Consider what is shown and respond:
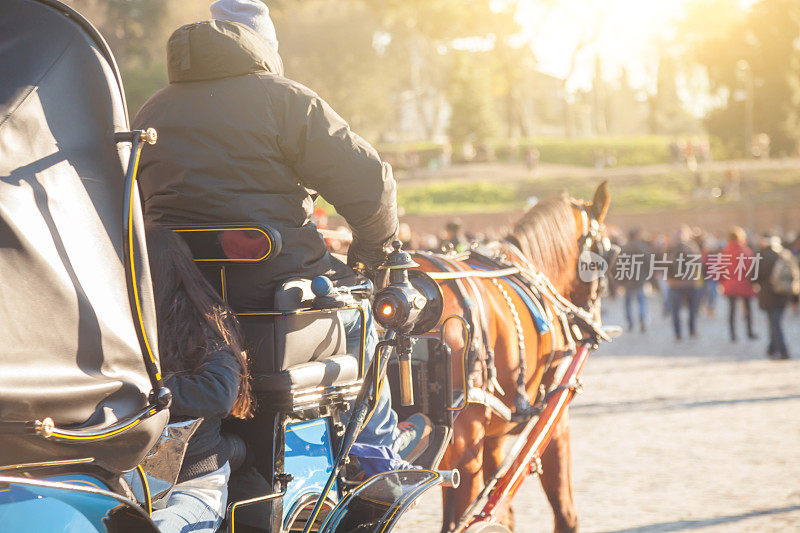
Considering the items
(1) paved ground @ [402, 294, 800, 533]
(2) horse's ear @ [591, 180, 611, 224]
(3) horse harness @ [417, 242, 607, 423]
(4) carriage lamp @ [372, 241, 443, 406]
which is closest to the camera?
(4) carriage lamp @ [372, 241, 443, 406]

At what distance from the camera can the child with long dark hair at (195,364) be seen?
2.50 m

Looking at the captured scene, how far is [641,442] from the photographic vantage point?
828 centimetres

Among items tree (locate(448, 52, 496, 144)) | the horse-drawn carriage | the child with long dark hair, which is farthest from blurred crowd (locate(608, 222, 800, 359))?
tree (locate(448, 52, 496, 144))

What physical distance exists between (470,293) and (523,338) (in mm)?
420

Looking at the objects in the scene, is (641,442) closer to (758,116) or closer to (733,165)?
(733,165)

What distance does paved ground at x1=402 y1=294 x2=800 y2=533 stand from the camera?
5.93m

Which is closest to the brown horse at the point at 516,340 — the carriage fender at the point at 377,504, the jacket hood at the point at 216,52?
the carriage fender at the point at 377,504

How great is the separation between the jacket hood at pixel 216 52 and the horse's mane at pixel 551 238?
250cm

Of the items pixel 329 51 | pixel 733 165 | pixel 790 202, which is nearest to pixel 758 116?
pixel 733 165

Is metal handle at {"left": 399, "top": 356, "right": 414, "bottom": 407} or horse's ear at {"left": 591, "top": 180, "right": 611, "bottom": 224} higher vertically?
horse's ear at {"left": 591, "top": 180, "right": 611, "bottom": 224}

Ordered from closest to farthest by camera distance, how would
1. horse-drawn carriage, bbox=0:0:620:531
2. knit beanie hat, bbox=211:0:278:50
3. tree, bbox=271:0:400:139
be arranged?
horse-drawn carriage, bbox=0:0:620:531, knit beanie hat, bbox=211:0:278:50, tree, bbox=271:0:400:139

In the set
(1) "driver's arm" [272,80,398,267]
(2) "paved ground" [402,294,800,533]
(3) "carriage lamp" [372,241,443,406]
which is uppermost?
(1) "driver's arm" [272,80,398,267]

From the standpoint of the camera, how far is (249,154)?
10.0 feet

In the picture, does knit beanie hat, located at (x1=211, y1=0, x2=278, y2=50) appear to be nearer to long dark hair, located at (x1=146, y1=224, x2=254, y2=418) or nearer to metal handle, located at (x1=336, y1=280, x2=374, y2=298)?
metal handle, located at (x1=336, y1=280, x2=374, y2=298)
